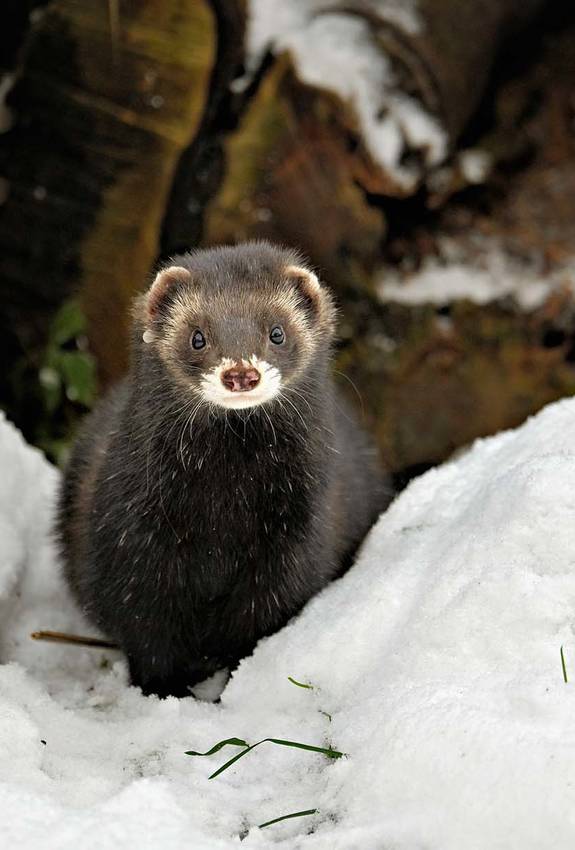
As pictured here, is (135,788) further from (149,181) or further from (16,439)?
(149,181)

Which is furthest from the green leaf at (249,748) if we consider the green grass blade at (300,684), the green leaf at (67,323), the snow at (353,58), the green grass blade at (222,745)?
the snow at (353,58)

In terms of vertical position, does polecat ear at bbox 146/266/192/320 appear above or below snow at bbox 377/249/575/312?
above

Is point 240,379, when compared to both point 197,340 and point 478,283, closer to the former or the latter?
point 197,340

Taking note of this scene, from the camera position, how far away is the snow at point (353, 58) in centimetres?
477

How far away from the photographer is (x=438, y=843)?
6.40ft

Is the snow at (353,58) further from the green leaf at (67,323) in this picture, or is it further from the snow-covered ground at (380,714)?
the snow-covered ground at (380,714)

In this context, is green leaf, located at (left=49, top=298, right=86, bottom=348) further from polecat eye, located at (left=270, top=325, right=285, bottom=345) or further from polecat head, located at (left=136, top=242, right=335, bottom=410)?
polecat eye, located at (left=270, top=325, right=285, bottom=345)

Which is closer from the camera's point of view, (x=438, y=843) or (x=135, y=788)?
(x=438, y=843)

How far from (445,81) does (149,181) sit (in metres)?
1.45

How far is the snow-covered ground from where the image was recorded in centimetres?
200

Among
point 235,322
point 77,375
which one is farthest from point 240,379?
point 77,375

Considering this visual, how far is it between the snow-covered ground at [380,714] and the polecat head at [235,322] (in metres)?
0.63

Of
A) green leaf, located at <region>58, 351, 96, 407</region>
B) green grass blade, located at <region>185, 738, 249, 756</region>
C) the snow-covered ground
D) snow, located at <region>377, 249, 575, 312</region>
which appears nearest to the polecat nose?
the snow-covered ground

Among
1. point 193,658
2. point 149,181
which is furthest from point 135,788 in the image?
point 149,181
